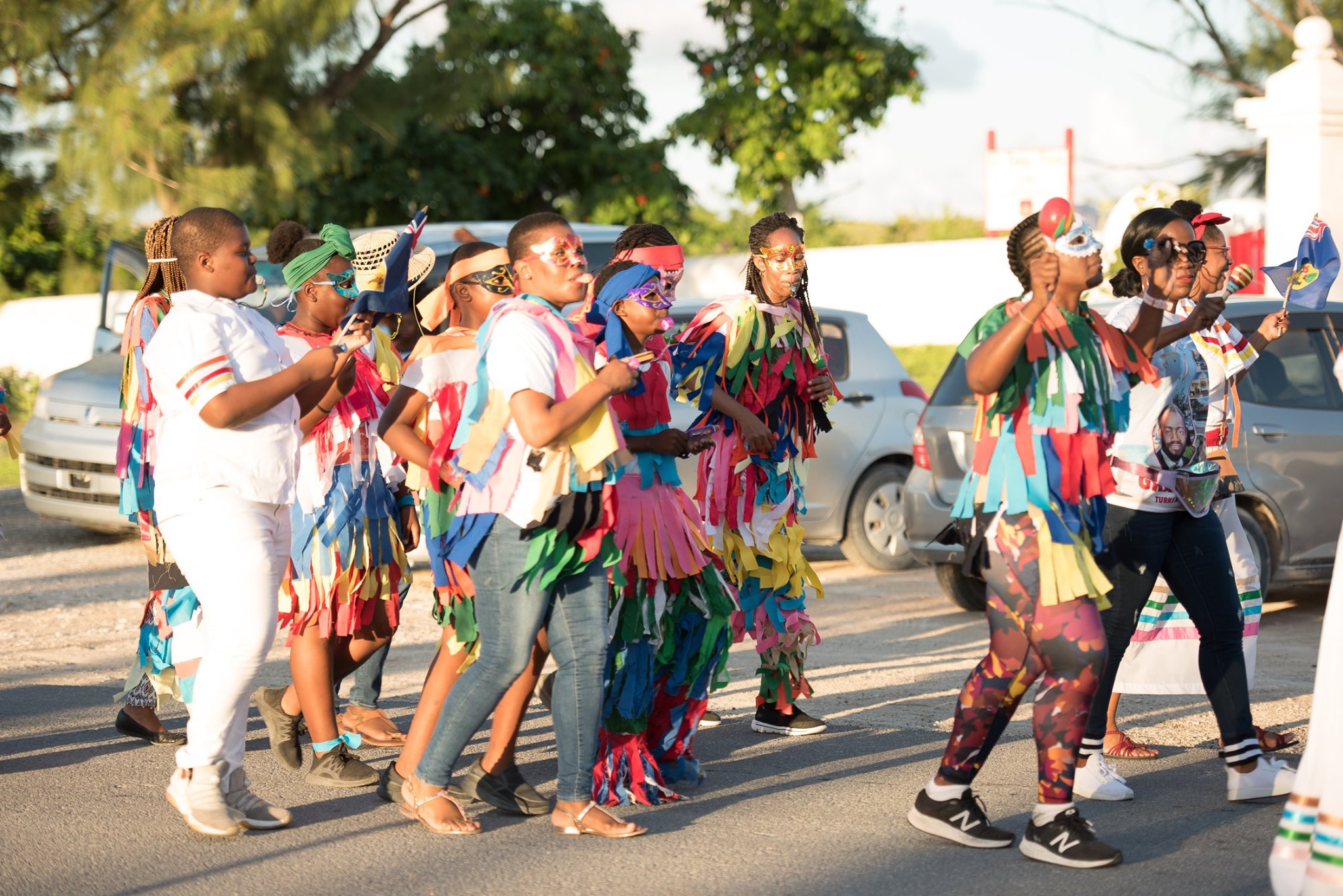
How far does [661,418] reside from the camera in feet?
17.7

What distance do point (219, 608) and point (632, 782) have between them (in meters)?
1.49

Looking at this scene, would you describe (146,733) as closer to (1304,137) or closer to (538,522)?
(538,522)

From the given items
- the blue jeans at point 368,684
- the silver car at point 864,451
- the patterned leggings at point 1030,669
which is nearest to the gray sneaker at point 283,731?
the blue jeans at point 368,684

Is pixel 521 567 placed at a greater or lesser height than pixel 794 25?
lesser

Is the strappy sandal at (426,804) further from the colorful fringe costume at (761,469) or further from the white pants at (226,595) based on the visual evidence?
the colorful fringe costume at (761,469)

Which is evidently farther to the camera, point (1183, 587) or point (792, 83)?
point (792, 83)

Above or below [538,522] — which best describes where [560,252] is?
above

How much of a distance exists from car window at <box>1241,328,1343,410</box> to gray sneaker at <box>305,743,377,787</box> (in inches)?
213

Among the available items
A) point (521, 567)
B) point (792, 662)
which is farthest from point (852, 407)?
point (521, 567)

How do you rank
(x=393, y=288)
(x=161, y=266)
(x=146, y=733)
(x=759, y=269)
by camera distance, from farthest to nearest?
(x=759, y=269)
(x=146, y=733)
(x=161, y=266)
(x=393, y=288)

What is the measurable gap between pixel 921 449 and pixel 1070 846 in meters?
4.98

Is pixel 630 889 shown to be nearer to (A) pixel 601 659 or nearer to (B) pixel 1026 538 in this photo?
(A) pixel 601 659

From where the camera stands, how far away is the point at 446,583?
5.24 metres

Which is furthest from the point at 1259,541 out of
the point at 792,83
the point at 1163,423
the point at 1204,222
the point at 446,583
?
the point at 792,83
